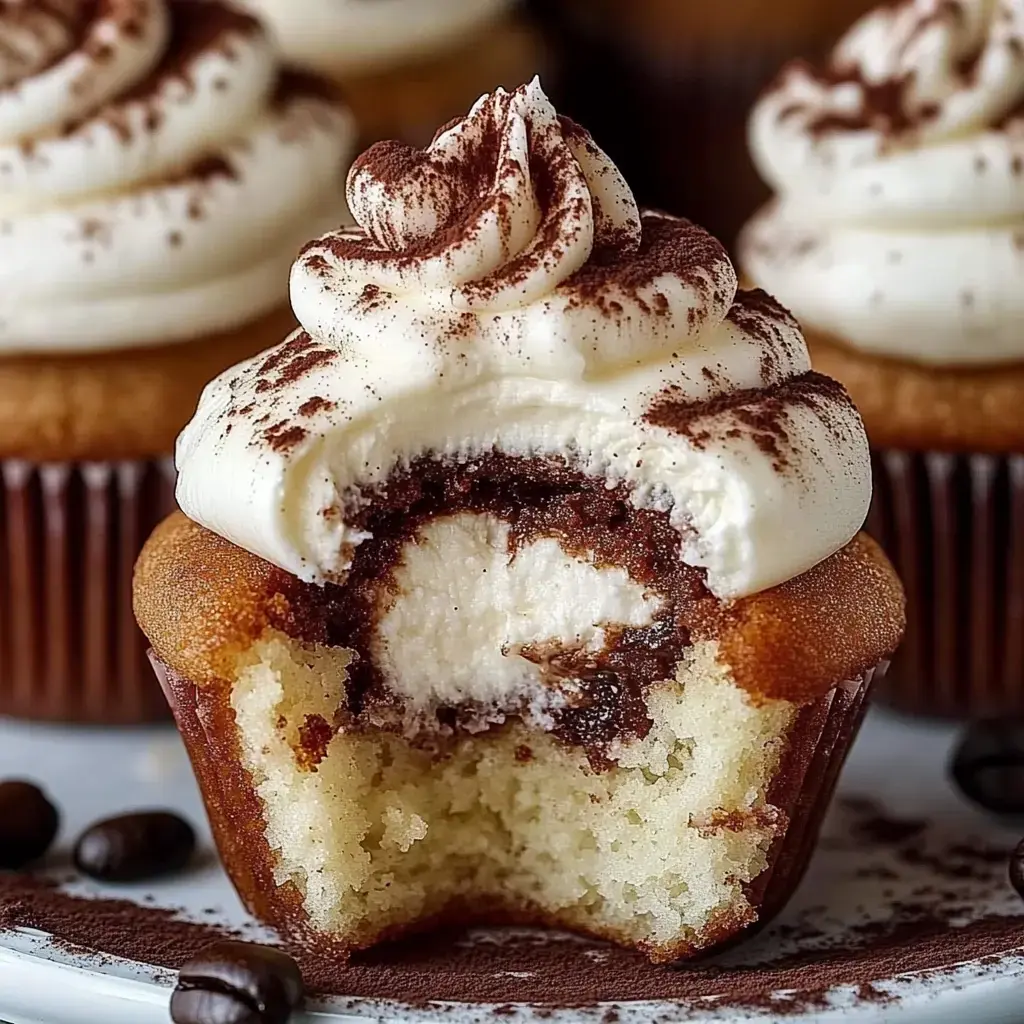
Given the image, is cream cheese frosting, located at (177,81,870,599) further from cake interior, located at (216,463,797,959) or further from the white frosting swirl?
the white frosting swirl

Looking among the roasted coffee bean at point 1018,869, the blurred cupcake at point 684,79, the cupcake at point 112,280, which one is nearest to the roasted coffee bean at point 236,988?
the roasted coffee bean at point 1018,869

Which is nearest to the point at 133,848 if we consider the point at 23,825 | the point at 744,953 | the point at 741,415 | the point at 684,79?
the point at 23,825

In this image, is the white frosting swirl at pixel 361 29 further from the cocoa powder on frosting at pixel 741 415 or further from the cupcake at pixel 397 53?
the cocoa powder on frosting at pixel 741 415

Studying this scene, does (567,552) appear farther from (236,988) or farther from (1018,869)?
(1018,869)

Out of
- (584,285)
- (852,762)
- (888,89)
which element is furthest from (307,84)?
(852,762)

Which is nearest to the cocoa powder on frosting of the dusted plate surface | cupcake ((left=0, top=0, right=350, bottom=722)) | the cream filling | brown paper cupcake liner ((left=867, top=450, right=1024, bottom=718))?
the cream filling

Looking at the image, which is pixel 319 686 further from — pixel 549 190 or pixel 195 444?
pixel 549 190
